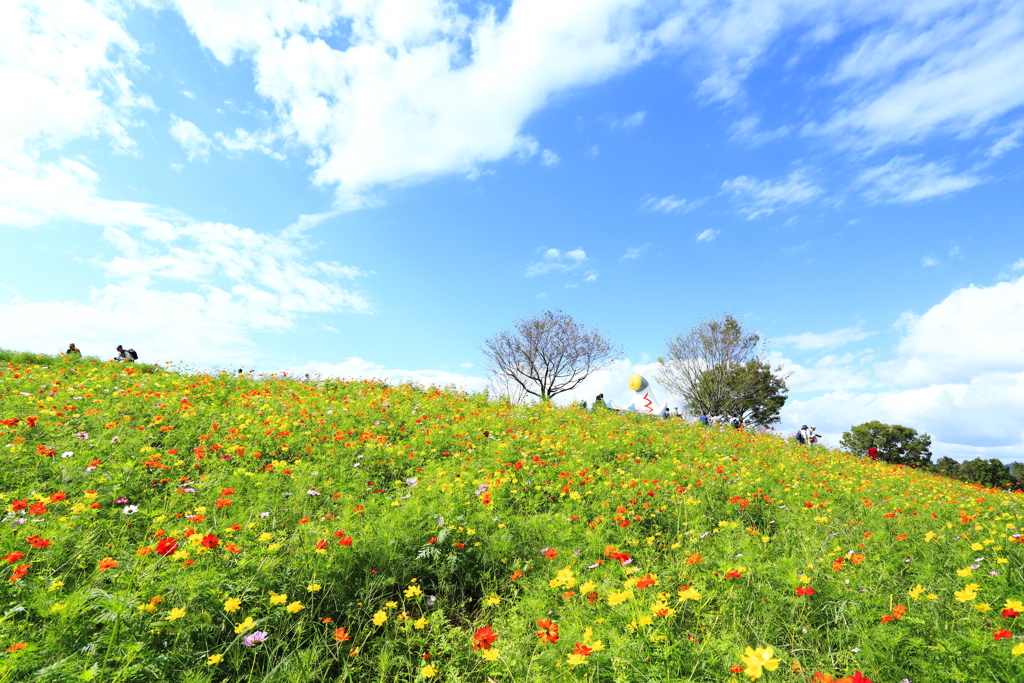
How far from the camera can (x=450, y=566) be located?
172 inches

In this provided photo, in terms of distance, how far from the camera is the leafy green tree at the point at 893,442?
24875 mm

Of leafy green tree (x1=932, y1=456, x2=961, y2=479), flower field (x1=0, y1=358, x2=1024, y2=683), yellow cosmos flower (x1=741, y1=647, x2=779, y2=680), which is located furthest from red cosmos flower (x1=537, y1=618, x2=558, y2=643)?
leafy green tree (x1=932, y1=456, x2=961, y2=479)

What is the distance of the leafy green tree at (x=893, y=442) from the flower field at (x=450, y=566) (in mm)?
22270

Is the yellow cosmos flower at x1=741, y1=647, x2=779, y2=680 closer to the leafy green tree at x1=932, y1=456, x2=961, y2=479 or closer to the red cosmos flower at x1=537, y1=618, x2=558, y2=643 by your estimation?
the red cosmos flower at x1=537, y1=618, x2=558, y2=643

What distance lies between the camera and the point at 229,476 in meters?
5.91

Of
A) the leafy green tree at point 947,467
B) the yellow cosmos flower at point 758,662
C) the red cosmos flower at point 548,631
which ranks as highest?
the leafy green tree at point 947,467

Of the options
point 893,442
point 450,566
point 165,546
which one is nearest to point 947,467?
point 893,442

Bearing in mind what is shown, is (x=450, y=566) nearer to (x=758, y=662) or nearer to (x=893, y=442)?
(x=758, y=662)

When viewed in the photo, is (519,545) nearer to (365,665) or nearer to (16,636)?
(365,665)

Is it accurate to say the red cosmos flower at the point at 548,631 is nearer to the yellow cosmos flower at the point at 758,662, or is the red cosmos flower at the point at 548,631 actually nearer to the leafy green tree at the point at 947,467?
the yellow cosmos flower at the point at 758,662

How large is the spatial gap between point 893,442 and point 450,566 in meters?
31.0

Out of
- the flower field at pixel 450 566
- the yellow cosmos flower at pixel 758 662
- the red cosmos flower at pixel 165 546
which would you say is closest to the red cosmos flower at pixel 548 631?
the flower field at pixel 450 566

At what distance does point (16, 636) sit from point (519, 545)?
148 inches

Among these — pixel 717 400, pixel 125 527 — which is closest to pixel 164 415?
pixel 125 527
